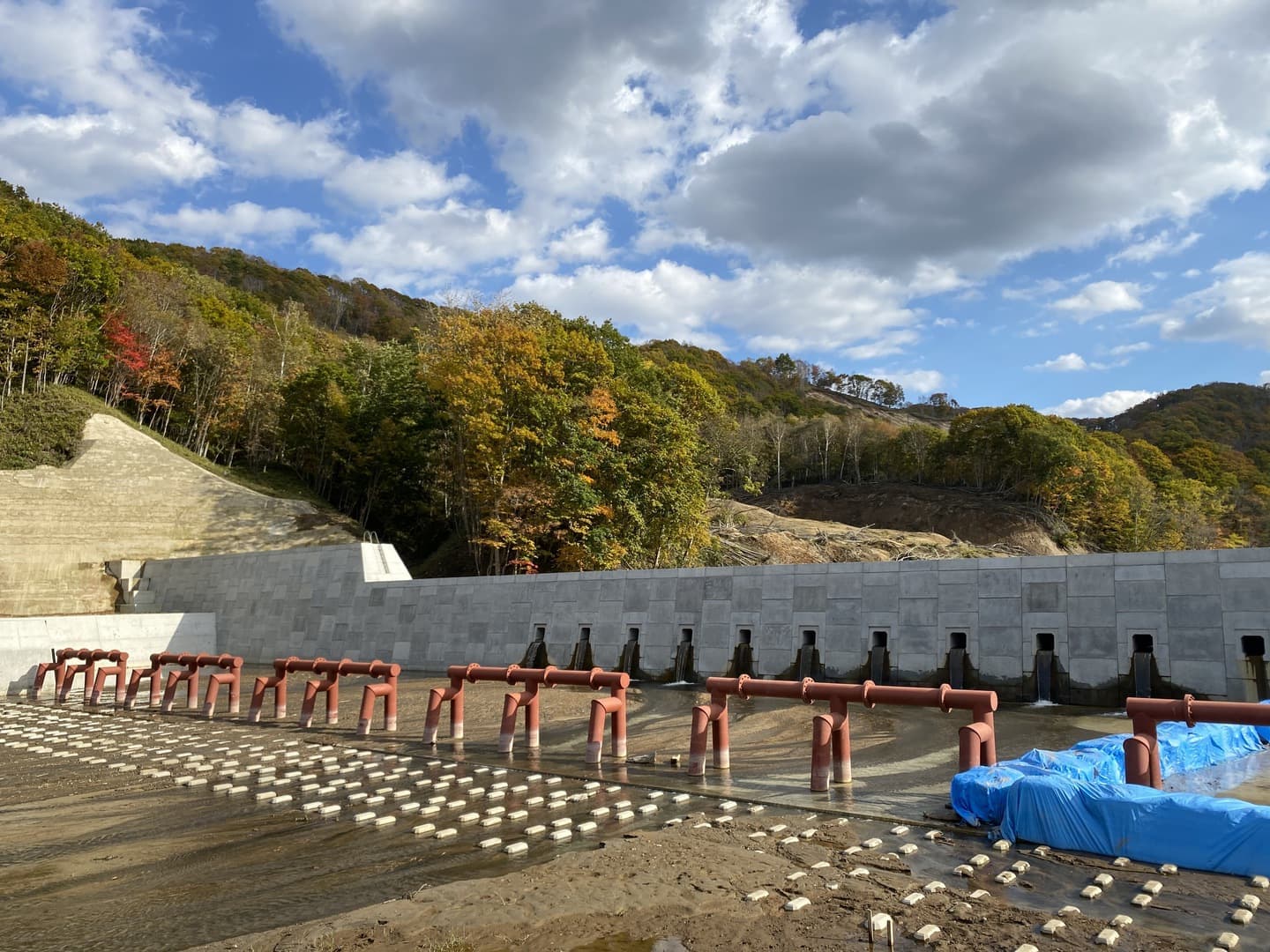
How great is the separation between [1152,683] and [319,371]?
34.8 m

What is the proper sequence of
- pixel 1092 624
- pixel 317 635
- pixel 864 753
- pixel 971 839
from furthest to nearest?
pixel 317 635 < pixel 1092 624 < pixel 864 753 < pixel 971 839

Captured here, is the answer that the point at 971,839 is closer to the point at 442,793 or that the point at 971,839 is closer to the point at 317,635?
the point at 442,793

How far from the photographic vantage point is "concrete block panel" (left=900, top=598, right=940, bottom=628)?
11.4 metres

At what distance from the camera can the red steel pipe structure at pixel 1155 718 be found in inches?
195

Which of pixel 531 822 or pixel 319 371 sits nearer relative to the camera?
pixel 531 822

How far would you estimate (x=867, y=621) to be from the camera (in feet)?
39.0

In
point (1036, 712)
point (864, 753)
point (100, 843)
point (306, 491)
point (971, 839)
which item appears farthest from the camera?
point (306, 491)

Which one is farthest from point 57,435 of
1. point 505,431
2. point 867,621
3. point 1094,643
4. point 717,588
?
point 1094,643

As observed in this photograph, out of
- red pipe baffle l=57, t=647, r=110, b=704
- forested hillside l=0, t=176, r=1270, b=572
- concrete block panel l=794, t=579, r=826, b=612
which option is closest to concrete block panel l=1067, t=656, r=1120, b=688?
concrete block panel l=794, t=579, r=826, b=612

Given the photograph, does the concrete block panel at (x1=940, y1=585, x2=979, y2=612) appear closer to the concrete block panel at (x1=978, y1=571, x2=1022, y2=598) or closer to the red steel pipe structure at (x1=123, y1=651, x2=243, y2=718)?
the concrete block panel at (x1=978, y1=571, x2=1022, y2=598)

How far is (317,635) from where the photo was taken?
1902 centimetres

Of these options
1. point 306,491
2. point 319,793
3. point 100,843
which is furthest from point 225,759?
point 306,491

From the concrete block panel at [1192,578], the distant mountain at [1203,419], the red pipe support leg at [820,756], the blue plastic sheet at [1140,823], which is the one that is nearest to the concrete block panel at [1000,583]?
the concrete block panel at [1192,578]

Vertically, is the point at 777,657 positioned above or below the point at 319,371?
below
